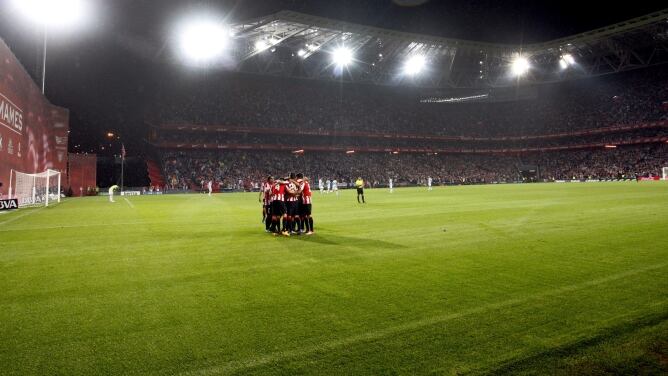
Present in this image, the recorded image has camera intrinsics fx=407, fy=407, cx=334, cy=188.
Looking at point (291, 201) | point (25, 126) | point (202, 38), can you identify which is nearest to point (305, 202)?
point (291, 201)

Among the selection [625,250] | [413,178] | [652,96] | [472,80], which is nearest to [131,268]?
[625,250]

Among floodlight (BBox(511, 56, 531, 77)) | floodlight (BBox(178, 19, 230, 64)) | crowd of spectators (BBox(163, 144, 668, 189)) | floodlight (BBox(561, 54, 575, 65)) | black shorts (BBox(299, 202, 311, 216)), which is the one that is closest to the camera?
black shorts (BBox(299, 202, 311, 216))

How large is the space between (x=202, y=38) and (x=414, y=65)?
3073 cm

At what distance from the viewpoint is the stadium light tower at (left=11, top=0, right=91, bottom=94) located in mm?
26734

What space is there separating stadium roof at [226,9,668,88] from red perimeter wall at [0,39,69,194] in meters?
19.3

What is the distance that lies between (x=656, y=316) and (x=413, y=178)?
64168 mm

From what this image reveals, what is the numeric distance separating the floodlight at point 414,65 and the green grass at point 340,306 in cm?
5115

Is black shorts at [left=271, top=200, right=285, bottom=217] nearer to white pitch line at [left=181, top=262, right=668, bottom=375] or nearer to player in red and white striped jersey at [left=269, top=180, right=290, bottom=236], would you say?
player in red and white striped jersey at [left=269, top=180, right=290, bottom=236]

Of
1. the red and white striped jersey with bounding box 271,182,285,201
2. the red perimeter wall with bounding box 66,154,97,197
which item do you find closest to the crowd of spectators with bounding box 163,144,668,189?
the red perimeter wall with bounding box 66,154,97,197

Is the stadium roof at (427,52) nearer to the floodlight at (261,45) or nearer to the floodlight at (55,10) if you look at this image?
the floodlight at (261,45)

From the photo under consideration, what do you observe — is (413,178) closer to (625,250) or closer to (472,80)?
(472,80)

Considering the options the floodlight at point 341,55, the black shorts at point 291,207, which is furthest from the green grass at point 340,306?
the floodlight at point 341,55

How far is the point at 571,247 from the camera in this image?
30.0 ft

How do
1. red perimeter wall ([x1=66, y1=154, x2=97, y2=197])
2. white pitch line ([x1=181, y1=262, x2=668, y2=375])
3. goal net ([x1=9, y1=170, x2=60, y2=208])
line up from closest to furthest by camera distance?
white pitch line ([x1=181, y1=262, x2=668, y2=375]) → goal net ([x1=9, y1=170, x2=60, y2=208]) → red perimeter wall ([x1=66, y1=154, x2=97, y2=197])
